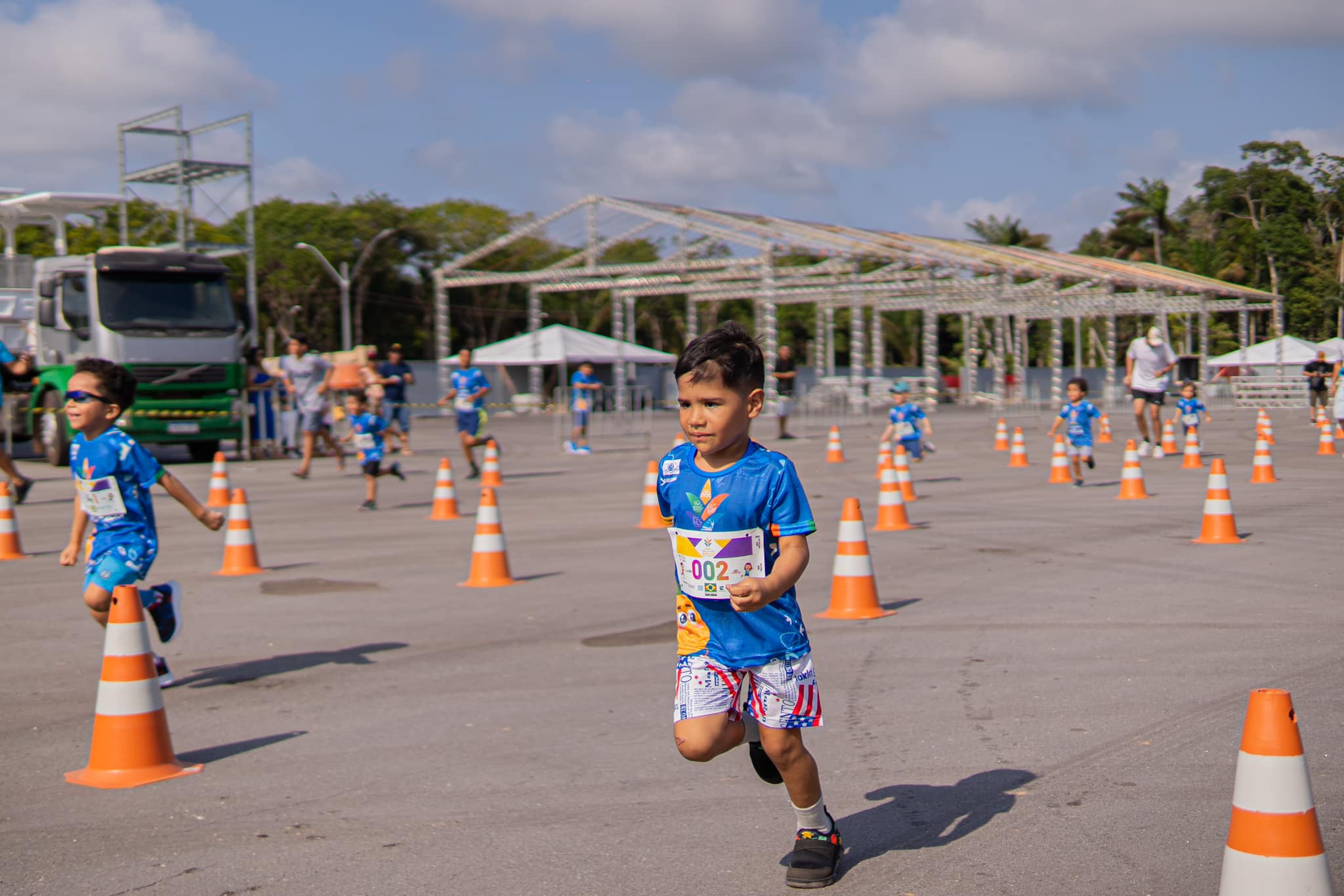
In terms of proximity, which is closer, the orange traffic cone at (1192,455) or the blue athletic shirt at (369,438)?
the blue athletic shirt at (369,438)

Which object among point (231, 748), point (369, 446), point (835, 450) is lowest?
point (231, 748)

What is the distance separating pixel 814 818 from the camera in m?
3.98

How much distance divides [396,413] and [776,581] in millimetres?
21260

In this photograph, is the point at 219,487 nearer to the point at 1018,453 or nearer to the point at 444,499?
the point at 444,499

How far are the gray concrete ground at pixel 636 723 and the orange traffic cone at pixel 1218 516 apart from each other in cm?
21

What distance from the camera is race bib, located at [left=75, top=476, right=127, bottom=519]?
643 cm

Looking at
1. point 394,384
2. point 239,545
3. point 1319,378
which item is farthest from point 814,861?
point 1319,378

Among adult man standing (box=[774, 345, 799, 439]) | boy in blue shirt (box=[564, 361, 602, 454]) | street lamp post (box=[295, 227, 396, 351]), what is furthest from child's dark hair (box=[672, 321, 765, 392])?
street lamp post (box=[295, 227, 396, 351])

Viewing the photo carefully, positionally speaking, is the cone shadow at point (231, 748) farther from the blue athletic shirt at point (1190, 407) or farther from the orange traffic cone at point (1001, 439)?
the orange traffic cone at point (1001, 439)

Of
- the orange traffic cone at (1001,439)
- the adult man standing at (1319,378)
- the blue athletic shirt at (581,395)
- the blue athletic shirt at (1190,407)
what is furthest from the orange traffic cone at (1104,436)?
the blue athletic shirt at (581,395)

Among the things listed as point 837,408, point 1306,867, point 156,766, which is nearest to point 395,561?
point 156,766

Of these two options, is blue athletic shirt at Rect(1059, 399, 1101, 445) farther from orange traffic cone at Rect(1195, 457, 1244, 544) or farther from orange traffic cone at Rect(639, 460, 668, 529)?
orange traffic cone at Rect(639, 460, 668, 529)

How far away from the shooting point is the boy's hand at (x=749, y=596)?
12.2 feet

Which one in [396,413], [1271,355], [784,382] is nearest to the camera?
[1271,355]
